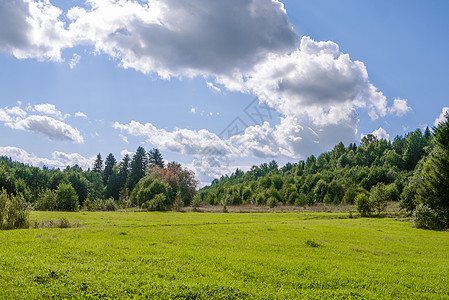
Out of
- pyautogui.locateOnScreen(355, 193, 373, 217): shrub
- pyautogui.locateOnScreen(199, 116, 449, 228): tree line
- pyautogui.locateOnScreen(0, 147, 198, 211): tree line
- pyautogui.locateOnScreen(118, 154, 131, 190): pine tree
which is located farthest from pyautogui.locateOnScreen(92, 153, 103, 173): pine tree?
pyautogui.locateOnScreen(355, 193, 373, 217): shrub

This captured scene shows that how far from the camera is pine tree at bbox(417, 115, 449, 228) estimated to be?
39.3 m

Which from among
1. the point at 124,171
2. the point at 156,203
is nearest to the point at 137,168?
the point at 124,171

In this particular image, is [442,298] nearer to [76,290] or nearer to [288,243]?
[288,243]

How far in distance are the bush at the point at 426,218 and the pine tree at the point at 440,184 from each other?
3.90ft

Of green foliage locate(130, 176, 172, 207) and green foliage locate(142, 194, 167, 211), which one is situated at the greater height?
green foliage locate(130, 176, 172, 207)

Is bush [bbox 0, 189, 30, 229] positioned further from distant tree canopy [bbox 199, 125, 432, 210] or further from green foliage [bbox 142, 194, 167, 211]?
distant tree canopy [bbox 199, 125, 432, 210]

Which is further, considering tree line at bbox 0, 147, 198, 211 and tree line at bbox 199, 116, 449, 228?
tree line at bbox 0, 147, 198, 211

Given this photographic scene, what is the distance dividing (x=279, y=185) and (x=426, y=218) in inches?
4530

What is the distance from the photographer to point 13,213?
22.4m

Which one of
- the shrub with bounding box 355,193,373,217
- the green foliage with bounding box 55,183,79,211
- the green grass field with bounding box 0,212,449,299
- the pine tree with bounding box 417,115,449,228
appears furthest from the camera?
the shrub with bounding box 355,193,373,217

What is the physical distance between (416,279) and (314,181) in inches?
5203

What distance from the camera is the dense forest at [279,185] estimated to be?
4272 cm

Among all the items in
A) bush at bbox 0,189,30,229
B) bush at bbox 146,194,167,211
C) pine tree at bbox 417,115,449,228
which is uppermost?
pine tree at bbox 417,115,449,228

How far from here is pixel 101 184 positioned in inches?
5017
